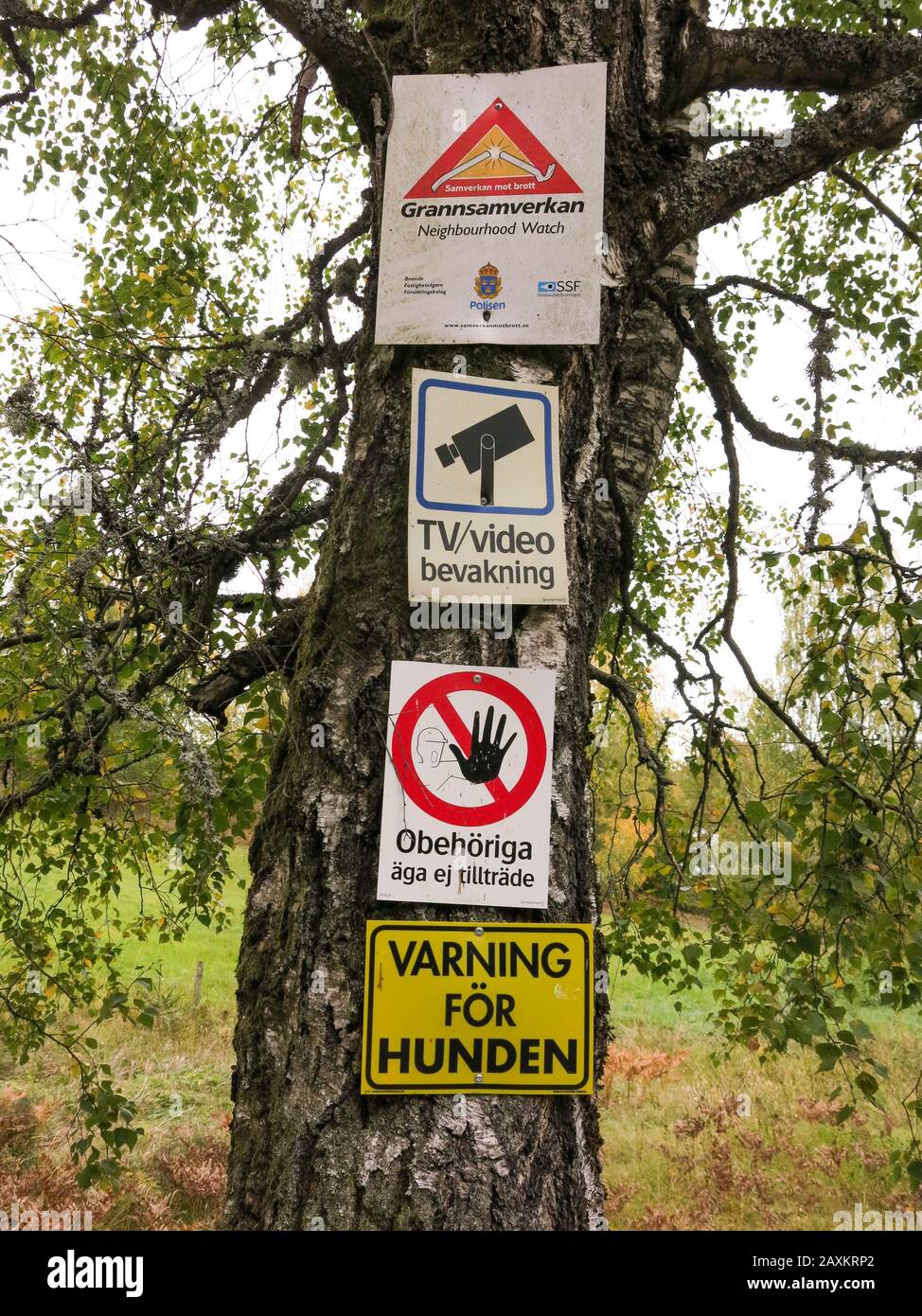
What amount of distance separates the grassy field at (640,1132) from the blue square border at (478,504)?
15.5 ft

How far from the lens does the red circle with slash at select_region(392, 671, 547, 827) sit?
1608mm

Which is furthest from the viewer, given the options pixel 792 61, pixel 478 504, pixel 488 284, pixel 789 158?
pixel 792 61

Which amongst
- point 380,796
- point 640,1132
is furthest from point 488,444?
point 640,1132

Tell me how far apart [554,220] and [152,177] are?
361 cm

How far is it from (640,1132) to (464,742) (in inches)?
278

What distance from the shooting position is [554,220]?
1.86m

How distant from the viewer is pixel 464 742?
1638mm

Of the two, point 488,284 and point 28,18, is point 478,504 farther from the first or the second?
point 28,18

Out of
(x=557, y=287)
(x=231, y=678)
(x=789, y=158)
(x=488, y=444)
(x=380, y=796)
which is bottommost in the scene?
(x=380, y=796)

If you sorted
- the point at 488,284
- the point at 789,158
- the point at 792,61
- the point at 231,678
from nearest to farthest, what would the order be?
the point at 488,284 < the point at 789,158 < the point at 792,61 < the point at 231,678

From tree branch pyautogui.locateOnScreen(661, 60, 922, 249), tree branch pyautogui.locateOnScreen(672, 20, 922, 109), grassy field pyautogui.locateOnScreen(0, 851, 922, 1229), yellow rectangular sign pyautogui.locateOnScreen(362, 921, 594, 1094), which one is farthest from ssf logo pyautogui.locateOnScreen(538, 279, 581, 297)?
grassy field pyautogui.locateOnScreen(0, 851, 922, 1229)

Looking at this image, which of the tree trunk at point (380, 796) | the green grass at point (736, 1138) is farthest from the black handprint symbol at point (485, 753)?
the green grass at point (736, 1138)

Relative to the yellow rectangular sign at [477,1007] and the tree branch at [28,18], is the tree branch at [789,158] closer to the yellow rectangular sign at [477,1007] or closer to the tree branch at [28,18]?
the yellow rectangular sign at [477,1007]

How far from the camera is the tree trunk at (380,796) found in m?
1.44
